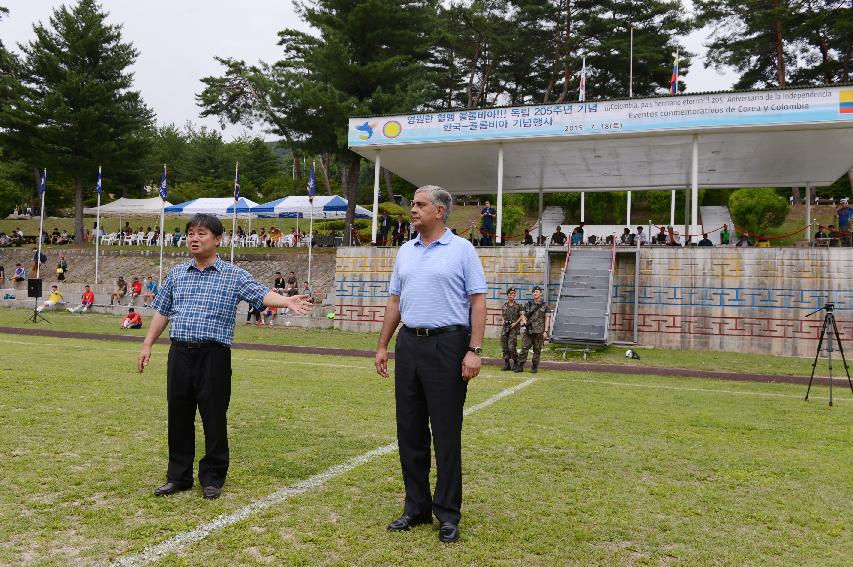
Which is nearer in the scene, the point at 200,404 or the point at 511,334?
the point at 200,404

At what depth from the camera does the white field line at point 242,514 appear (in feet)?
→ 11.2

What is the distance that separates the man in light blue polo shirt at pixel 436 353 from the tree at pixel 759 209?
35.6 metres


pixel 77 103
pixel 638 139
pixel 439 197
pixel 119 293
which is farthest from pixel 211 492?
pixel 77 103

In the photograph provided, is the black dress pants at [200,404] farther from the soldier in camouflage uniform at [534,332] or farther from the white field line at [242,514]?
the soldier in camouflage uniform at [534,332]

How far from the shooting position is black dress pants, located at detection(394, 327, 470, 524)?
4.04m

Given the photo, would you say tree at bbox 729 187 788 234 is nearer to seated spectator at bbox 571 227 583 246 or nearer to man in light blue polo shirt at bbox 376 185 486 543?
seated spectator at bbox 571 227 583 246

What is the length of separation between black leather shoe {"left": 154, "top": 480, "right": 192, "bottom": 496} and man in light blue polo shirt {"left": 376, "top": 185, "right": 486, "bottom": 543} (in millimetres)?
1607

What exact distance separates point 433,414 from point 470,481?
48.9 inches

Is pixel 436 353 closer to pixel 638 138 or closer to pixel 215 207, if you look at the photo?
pixel 638 138

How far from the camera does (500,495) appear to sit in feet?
15.5

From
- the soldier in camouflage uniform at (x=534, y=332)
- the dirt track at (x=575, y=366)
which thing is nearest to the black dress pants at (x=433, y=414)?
the soldier in camouflage uniform at (x=534, y=332)

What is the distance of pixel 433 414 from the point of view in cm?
407

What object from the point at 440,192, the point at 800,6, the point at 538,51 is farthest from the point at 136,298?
the point at 800,6

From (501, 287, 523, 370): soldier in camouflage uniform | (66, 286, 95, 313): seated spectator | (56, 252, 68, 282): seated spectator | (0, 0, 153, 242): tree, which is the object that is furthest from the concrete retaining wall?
(0, 0, 153, 242): tree
